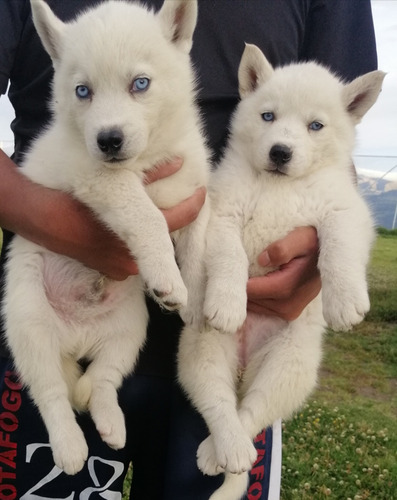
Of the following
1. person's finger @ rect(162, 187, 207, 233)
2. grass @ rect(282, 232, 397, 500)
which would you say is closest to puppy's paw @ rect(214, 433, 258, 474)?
person's finger @ rect(162, 187, 207, 233)

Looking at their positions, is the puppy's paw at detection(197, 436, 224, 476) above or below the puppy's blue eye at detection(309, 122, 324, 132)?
below

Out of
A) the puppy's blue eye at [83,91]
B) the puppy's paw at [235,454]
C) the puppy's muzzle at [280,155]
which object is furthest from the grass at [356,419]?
the puppy's blue eye at [83,91]

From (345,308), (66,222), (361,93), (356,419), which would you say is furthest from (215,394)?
(356,419)

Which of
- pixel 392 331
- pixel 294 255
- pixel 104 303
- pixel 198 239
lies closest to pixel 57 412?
pixel 104 303

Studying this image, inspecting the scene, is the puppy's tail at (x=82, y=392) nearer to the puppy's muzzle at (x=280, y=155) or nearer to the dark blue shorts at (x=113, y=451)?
the dark blue shorts at (x=113, y=451)

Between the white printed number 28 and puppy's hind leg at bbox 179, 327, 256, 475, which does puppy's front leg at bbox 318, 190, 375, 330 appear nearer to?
puppy's hind leg at bbox 179, 327, 256, 475

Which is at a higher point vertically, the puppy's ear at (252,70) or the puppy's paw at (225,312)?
the puppy's ear at (252,70)
